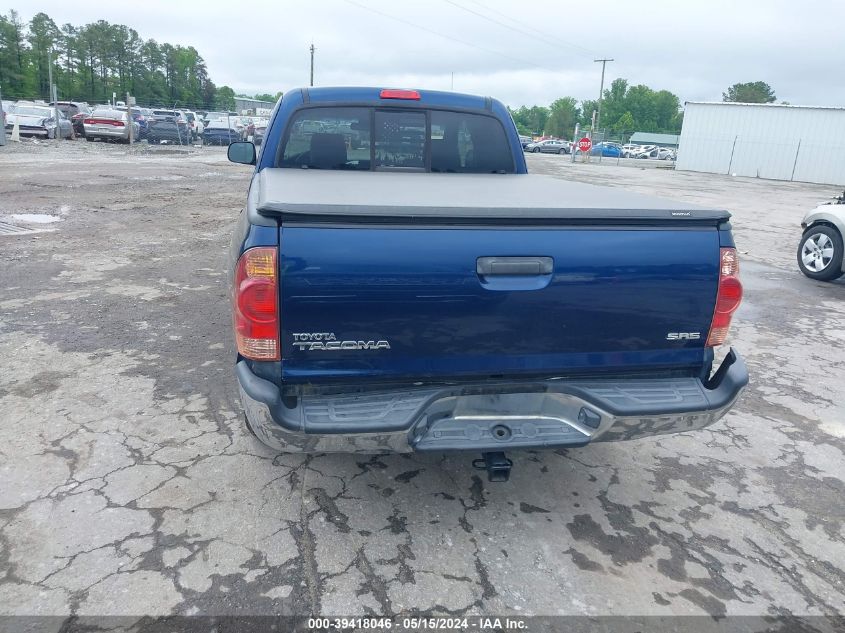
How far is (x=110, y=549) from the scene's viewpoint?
9.13ft

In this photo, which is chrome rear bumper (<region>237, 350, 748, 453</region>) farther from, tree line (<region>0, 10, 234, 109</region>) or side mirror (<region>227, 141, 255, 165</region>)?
tree line (<region>0, 10, 234, 109</region>)

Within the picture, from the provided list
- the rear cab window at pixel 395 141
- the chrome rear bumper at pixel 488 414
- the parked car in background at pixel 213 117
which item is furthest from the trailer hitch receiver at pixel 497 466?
the parked car in background at pixel 213 117

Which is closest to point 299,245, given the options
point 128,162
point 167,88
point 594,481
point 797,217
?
point 594,481

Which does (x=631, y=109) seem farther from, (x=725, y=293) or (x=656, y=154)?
(x=725, y=293)

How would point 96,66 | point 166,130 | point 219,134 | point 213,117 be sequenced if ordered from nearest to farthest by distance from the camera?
point 166,130
point 219,134
point 213,117
point 96,66

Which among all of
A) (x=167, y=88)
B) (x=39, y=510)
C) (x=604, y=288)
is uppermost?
(x=167, y=88)

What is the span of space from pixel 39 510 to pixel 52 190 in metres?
12.2

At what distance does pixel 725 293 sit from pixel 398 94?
313 centimetres

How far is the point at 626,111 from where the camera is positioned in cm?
13550

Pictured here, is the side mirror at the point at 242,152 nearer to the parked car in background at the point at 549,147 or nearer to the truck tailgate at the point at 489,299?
the truck tailgate at the point at 489,299

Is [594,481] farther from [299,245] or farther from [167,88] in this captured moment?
[167,88]

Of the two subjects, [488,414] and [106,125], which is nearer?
[488,414]

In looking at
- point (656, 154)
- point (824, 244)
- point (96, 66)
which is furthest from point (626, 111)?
point (824, 244)

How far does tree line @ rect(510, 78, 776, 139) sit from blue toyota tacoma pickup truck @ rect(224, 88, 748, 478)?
12699 centimetres
